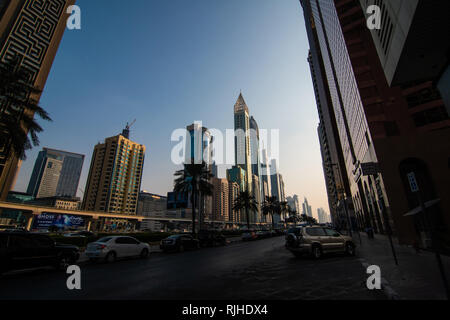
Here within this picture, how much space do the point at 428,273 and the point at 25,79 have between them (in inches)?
1008

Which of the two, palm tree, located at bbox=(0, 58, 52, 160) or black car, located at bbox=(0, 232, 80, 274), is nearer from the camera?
black car, located at bbox=(0, 232, 80, 274)

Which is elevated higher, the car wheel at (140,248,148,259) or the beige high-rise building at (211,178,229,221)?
the beige high-rise building at (211,178,229,221)

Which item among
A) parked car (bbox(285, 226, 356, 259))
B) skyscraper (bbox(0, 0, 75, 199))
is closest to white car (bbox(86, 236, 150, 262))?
parked car (bbox(285, 226, 356, 259))

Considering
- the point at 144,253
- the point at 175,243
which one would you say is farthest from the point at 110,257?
the point at 175,243

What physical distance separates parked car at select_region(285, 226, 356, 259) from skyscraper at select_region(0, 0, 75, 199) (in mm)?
69765

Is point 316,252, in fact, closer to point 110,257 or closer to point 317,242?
point 317,242

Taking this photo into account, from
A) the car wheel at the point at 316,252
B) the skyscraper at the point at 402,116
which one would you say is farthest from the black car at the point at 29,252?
the skyscraper at the point at 402,116

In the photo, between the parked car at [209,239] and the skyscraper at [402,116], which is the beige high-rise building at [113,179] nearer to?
the parked car at [209,239]

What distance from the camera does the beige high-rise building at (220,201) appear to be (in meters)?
182

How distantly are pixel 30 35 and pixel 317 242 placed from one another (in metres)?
85.5

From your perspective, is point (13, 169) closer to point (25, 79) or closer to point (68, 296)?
point (25, 79)

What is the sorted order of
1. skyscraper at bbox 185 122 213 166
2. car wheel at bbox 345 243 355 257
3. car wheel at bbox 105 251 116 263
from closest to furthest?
car wheel at bbox 105 251 116 263, car wheel at bbox 345 243 355 257, skyscraper at bbox 185 122 213 166

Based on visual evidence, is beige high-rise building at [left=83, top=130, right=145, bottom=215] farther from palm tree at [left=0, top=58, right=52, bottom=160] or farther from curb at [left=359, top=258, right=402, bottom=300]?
curb at [left=359, top=258, right=402, bottom=300]

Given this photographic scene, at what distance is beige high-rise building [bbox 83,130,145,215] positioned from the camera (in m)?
136
